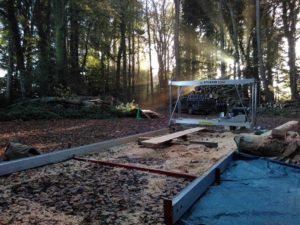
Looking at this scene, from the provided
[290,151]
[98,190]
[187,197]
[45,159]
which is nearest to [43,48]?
[45,159]

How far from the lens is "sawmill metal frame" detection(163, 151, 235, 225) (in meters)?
2.40

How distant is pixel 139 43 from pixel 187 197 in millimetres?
30719

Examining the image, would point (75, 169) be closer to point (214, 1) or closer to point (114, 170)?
point (114, 170)

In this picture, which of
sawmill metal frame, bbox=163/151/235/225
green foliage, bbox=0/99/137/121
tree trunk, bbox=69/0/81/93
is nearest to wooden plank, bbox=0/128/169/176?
sawmill metal frame, bbox=163/151/235/225

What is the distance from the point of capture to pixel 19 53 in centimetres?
1513

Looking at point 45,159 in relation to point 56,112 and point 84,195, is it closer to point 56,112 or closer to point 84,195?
point 84,195

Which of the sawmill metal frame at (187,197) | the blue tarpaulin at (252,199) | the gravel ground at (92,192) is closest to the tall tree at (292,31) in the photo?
the gravel ground at (92,192)

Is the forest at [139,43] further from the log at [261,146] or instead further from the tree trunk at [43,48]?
the log at [261,146]

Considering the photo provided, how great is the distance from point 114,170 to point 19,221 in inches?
69.1

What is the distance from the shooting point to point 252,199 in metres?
2.94

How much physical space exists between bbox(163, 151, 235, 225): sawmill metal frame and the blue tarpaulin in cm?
5

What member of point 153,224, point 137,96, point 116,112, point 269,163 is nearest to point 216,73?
point 137,96

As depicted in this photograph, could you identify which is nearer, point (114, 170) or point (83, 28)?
point (114, 170)

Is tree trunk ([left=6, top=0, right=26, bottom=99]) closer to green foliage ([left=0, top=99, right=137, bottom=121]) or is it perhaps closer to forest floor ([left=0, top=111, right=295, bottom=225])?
green foliage ([left=0, top=99, right=137, bottom=121])
